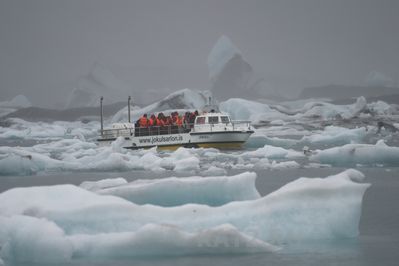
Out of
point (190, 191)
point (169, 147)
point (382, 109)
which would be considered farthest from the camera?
point (382, 109)

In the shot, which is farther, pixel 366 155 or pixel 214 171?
pixel 366 155

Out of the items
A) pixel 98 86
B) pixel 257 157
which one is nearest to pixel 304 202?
pixel 257 157

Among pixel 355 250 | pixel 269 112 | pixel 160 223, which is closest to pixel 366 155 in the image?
pixel 355 250

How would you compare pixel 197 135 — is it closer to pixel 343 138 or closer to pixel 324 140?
pixel 324 140

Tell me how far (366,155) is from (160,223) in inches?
473

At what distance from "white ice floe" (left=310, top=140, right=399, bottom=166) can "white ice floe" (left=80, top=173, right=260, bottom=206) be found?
10304 mm

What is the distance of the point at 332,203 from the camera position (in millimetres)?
Result: 7926

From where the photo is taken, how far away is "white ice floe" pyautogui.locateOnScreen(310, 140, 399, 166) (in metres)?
18.7

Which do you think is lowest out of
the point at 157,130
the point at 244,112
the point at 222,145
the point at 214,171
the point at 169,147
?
the point at 214,171

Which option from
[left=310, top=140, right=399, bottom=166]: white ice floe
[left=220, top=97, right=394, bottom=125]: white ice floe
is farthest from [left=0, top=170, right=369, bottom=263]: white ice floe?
[left=220, top=97, right=394, bottom=125]: white ice floe

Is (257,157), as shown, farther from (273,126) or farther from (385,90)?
(385,90)

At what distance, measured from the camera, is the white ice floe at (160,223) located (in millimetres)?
7281

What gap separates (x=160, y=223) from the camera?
299 inches

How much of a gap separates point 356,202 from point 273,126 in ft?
135
